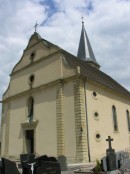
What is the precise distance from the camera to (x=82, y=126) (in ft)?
60.7

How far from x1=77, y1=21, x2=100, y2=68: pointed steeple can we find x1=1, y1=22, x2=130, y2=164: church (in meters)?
11.0

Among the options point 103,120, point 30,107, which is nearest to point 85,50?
point 30,107

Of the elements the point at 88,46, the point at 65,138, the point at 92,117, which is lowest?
the point at 65,138

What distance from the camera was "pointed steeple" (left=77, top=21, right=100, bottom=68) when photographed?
36531 mm

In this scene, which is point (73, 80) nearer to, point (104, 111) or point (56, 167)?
point (104, 111)

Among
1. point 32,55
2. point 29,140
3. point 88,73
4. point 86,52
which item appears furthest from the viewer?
point 86,52

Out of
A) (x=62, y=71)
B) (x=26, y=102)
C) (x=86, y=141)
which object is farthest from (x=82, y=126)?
(x=26, y=102)

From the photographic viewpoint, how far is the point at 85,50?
37594 mm

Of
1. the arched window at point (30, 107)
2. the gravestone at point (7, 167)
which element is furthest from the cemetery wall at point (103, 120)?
the gravestone at point (7, 167)

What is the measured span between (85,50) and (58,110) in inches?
763

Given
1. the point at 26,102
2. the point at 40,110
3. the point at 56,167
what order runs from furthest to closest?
the point at 26,102 → the point at 40,110 → the point at 56,167

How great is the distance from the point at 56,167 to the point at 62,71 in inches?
507

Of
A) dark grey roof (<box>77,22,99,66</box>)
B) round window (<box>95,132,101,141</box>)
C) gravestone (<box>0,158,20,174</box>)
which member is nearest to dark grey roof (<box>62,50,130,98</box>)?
round window (<box>95,132,101,141</box>)

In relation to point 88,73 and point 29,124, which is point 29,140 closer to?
point 29,124
